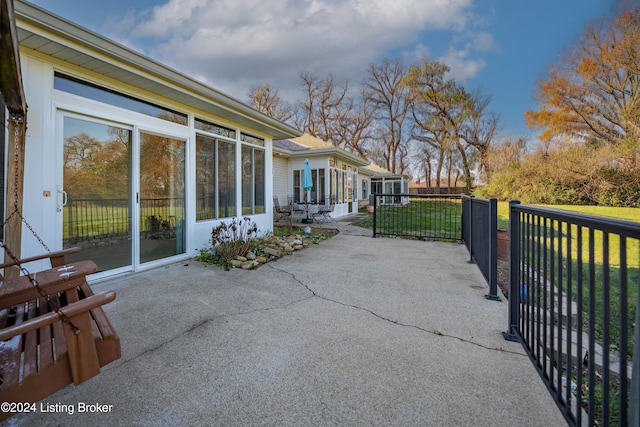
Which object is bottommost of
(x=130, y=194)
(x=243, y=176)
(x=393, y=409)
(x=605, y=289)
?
(x=393, y=409)

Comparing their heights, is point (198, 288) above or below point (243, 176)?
below

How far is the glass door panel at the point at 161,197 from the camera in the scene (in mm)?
4266

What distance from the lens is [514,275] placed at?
2275mm

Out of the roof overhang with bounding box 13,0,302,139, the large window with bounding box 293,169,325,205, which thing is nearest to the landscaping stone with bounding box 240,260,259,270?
the roof overhang with bounding box 13,0,302,139

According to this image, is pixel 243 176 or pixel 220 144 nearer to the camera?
pixel 220 144

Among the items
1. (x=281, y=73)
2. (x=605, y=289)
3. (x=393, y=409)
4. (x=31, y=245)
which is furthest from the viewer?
(x=281, y=73)

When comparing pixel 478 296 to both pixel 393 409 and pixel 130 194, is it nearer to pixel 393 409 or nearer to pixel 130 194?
pixel 393 409

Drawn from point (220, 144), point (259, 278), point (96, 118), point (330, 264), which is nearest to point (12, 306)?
point (259, 278)

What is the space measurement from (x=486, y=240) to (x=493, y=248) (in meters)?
0.53

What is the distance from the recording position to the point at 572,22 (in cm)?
1576

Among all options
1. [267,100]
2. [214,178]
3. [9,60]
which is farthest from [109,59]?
[267,100]

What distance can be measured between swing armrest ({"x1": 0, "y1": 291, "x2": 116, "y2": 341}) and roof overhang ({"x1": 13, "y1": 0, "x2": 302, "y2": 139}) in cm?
294

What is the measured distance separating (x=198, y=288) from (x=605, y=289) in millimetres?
3557

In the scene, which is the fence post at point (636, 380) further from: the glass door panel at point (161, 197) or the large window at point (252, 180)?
the large window at point (252, 180)
